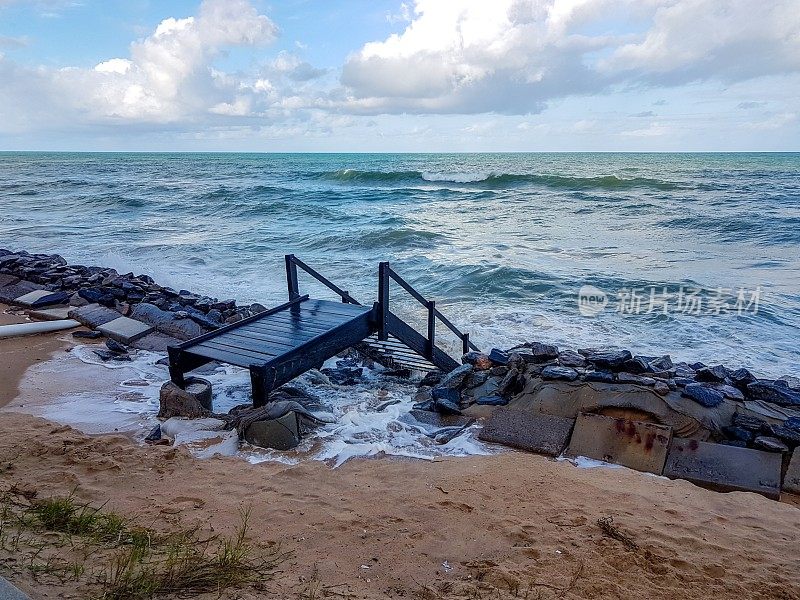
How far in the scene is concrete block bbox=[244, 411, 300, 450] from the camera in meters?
5.96

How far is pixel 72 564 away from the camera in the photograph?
9.71 ft

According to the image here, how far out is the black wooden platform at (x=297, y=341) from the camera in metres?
6.74

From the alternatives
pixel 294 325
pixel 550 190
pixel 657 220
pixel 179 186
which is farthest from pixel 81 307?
pixel 179 186

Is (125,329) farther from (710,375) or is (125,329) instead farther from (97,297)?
(710,375)

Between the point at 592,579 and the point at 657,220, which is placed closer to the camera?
the point at 592,579

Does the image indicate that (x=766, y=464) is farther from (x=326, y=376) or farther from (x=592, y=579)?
(x=326, y=376)

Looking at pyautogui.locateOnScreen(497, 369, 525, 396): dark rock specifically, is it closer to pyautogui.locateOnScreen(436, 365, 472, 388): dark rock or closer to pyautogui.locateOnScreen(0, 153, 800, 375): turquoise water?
pyautogui.locateOnScreen(436, 365, 472, 388): dark rock

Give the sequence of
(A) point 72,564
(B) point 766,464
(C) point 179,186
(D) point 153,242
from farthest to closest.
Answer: (C) point 179,186 < (D) point 153,242 < (B) point 766,464 < (A) point 72,564

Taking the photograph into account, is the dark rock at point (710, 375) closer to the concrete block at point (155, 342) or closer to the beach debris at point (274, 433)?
the beach debris at point (274, 433)

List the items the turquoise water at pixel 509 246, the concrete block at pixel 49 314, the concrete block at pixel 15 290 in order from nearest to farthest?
1. the concrete block at pixel 49 314
2. the concrete block at pixel 15 290
3. the turquoise water at pixel 509 246

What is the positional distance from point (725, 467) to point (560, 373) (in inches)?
85.3

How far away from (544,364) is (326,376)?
11.2ft

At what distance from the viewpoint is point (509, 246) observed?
2034 centimetres

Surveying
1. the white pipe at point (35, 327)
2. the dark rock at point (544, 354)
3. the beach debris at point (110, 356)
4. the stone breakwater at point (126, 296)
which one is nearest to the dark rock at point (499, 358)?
the dark rock at point (544, 354)
